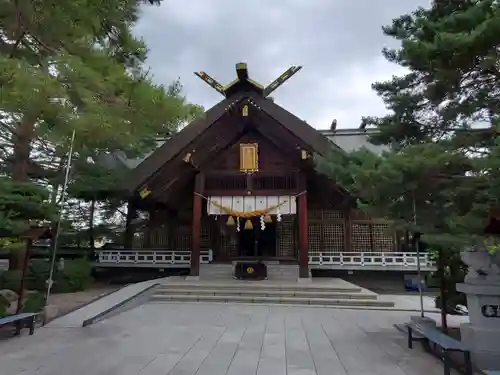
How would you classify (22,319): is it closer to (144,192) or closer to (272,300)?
(272,300)

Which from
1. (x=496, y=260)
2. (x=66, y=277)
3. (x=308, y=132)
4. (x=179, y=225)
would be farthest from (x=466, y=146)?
(x=179, y=225)

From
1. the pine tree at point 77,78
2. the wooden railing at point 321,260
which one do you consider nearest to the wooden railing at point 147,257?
the wooden railing at point 321,260

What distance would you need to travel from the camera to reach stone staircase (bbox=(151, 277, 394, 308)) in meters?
8.61

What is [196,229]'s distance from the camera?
12.0 metres

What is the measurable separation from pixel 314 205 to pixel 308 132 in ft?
11.2

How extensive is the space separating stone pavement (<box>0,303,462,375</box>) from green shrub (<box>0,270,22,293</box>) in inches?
172

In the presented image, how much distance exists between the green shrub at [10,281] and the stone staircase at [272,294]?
11.4 feet

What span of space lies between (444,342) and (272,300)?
17.7ft

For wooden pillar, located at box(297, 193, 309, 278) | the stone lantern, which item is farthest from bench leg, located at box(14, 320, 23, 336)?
wooden pillar, located at box(297, 193, 309, 278)

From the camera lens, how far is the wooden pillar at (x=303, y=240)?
1142 cm

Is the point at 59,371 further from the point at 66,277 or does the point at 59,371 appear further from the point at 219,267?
the point at 219,267

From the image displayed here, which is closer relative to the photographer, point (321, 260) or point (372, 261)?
point (372, 261)

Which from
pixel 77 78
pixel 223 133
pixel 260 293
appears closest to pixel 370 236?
pixel 260 293

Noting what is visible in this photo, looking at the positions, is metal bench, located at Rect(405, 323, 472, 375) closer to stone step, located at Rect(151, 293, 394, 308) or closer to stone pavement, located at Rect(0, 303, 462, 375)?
stone pavement, located at Rect(0, 303, 462, 375)
